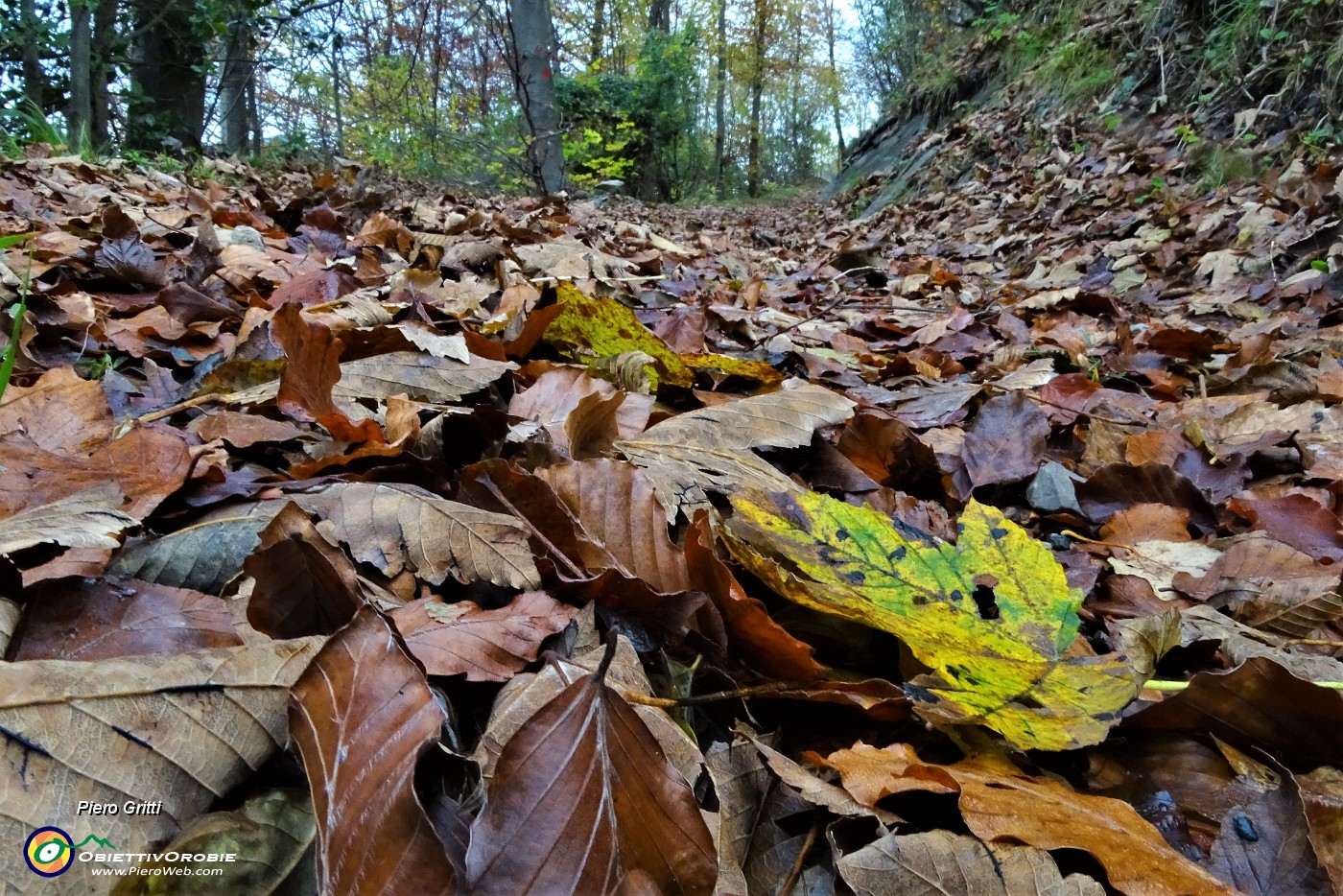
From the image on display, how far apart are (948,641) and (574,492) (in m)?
0.45

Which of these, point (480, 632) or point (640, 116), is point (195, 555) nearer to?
point (480, 632)

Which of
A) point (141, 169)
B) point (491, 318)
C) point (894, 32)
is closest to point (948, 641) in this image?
point (491, 318)

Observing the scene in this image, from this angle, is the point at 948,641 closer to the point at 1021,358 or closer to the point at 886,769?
the point at 886,769

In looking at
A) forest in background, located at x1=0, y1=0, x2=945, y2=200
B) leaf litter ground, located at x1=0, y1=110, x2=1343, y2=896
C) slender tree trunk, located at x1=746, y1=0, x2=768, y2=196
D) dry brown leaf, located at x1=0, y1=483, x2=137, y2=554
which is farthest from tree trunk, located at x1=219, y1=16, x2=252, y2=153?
slender tree trunk, located at x1=746, y1=0, x2=768, y2=196

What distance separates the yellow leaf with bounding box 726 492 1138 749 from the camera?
70 cm

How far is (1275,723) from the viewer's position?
0.73 m

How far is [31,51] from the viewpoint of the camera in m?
6.27

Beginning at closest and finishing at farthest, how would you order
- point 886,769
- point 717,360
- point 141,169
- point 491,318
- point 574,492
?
point 886,769
point 574,492
point 717,360
point 491,318
point 141,169

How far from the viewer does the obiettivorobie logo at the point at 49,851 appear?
1.45ft

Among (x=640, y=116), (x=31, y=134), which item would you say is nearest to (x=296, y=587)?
(x=31, y=134)

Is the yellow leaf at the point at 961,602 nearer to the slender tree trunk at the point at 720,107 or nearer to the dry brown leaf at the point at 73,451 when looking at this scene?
the dry brown leaf at the point at 73,451
